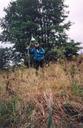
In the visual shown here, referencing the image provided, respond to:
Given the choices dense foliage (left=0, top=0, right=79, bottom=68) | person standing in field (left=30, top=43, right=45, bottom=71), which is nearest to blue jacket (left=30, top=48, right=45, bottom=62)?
person standing in field (left=30, top=43, right=45, bottom=71)

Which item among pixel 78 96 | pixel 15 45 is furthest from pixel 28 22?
pixel 78 96

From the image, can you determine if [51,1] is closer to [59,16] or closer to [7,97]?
[59,16]

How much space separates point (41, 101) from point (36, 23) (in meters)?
10.4

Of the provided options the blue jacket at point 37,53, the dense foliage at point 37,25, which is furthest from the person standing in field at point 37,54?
the dense foliage at point 37,25

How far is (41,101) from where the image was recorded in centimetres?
955

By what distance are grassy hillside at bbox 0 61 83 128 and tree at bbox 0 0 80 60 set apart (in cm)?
736

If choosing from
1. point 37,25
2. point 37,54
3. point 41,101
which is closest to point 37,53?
point 37,54

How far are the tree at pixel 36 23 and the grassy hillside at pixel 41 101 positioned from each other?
24.2 feet

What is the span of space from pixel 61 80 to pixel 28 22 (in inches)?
328

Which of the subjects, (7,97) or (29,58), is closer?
(7,97)

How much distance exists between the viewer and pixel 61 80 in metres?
11.0

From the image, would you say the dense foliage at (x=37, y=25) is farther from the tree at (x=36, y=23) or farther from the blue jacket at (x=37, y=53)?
the blue jacket at (x=37, y=53)

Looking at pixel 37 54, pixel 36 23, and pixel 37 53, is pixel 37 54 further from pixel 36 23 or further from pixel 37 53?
pixel 36 23

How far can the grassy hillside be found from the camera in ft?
29.2
